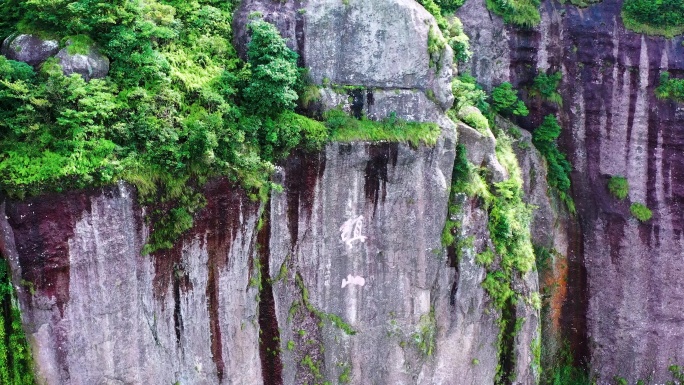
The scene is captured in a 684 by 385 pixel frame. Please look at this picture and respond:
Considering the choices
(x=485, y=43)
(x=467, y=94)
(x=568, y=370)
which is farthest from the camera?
(x=568, y=370)

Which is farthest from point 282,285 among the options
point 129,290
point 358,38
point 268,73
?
point 358,38

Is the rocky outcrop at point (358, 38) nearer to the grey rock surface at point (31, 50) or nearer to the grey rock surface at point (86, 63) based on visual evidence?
the grey rock surface at point (86, 63)

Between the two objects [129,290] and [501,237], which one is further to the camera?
[501,237]

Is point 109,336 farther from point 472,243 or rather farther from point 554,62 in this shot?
point 554,62

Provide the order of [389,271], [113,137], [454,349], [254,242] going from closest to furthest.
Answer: [113,137] < [254,242] < [389,271] < [454,349]

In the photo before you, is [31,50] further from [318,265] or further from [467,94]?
[467,94]

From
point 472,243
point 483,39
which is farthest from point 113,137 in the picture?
point 483,39

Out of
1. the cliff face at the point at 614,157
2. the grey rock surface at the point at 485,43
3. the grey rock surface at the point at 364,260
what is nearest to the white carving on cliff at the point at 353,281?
the grey rock surface at the point at 364,260
